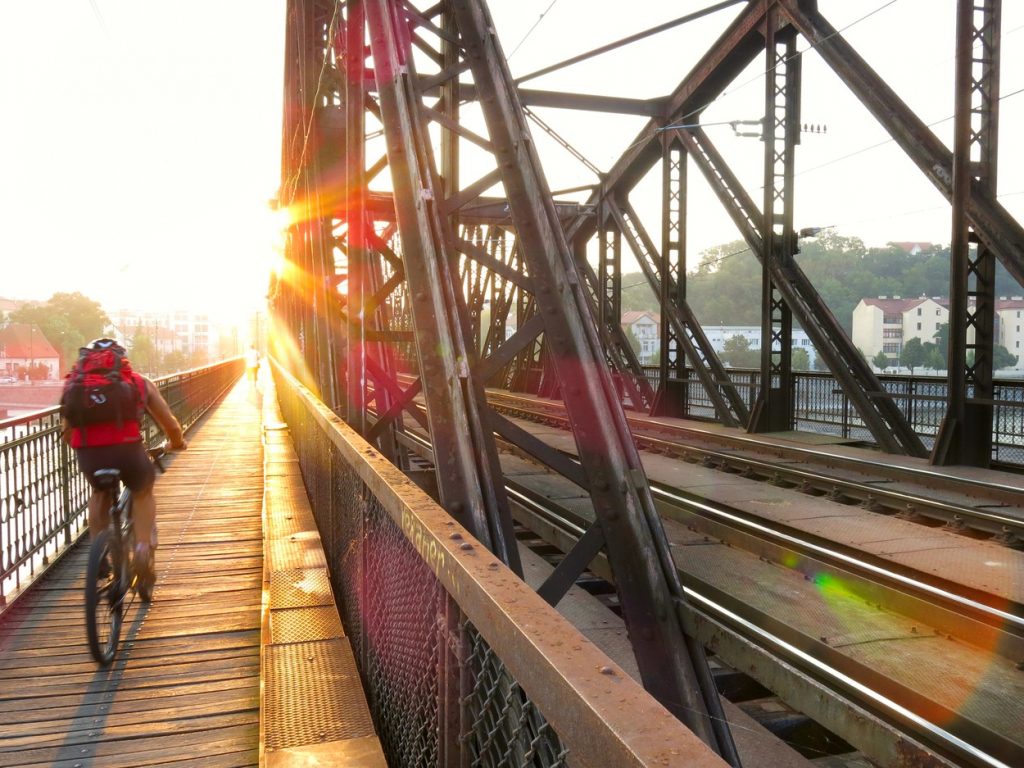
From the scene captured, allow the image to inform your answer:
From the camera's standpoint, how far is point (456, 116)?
5023mm

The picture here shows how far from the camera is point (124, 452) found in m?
5.03

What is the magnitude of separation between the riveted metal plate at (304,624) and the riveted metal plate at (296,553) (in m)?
0.85

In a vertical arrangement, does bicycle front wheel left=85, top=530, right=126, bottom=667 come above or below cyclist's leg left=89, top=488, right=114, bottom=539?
below

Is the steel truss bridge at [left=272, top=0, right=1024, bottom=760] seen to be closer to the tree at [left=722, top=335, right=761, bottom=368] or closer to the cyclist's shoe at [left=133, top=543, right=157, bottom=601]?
the cyclist's shoe at [left=133, top=543, right=157, bottom=601]

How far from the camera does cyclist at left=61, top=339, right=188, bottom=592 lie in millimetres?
4914

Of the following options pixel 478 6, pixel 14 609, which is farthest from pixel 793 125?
pixel 14 609

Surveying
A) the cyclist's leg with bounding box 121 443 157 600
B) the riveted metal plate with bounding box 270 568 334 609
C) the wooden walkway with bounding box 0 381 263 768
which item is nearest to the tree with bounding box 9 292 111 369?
the wooden walkway with bounding box 0 381 263 768

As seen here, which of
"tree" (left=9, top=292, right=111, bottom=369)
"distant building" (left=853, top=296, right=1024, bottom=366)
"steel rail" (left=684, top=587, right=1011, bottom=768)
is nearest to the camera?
"steel rail" (left=684, top=587, right=1011, bottom=768)

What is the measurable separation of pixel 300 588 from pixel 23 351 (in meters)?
86.1

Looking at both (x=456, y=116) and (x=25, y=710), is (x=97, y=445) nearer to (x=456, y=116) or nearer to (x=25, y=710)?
(x=25, y=710)

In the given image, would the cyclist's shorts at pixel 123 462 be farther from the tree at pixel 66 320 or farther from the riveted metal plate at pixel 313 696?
the tree at pixel 66 320

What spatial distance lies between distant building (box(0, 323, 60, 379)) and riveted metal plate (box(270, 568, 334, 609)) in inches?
3129

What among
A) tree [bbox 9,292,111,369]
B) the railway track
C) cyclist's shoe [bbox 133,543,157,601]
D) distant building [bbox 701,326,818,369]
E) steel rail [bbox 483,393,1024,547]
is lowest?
the railway track

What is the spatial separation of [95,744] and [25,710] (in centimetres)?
61
